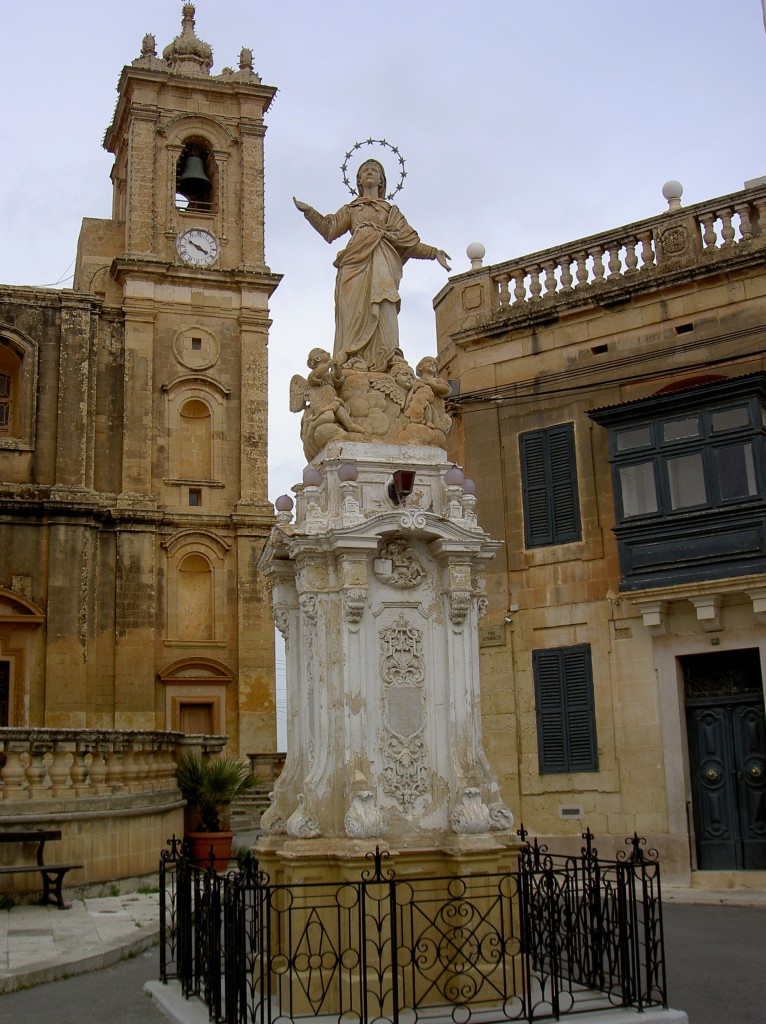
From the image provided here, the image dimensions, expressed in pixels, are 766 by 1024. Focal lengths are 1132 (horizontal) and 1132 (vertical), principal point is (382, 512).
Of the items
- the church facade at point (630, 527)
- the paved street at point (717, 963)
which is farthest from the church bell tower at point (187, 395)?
the paved street at point (717, 963)

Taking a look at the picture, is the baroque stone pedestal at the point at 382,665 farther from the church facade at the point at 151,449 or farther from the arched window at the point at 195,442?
the arched window at the point at 195,442

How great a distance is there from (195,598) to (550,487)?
17.6m

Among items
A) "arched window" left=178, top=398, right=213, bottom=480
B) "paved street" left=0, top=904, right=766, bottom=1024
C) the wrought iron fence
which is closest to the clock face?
"arched window" left=178, top=398, right=213, bottom=480

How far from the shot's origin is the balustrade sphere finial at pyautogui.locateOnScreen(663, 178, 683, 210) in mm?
17766

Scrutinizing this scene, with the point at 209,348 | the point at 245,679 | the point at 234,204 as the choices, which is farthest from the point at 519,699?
the point at 234,204

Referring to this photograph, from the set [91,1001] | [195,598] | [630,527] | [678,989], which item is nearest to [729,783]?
[630,527]

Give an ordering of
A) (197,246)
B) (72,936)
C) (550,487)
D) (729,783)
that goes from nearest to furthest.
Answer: (72,936) → (729,783) → (550,487) → (197,246)

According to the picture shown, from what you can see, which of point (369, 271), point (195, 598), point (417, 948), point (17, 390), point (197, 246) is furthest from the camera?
point (197, 246)

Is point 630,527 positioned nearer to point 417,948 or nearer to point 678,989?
point 678,989

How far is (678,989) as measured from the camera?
8.57 m

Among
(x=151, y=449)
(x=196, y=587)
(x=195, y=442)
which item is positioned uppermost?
(x=195, y=442)

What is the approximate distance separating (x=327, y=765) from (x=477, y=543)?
1948mm

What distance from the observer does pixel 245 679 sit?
31844mm

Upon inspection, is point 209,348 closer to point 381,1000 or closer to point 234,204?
point 234,204
